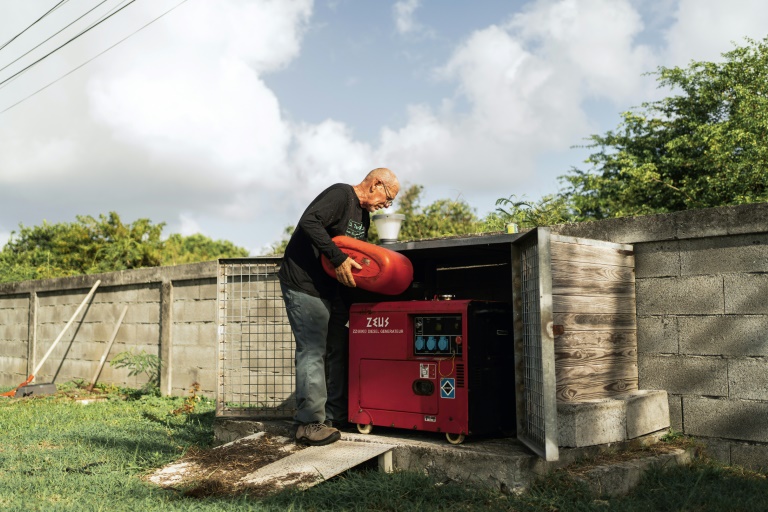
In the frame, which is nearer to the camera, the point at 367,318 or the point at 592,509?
the point at 592,509

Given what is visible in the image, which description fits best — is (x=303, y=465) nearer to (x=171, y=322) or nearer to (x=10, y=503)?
(x=10, y=503)

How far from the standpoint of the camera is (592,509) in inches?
137

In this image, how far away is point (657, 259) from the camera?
4781 millimetres

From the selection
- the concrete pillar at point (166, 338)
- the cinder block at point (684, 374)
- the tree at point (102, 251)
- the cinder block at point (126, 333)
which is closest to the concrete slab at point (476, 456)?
the cinder block at point (684, 374)

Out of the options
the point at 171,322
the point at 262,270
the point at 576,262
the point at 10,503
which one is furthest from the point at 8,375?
the point at 576,262

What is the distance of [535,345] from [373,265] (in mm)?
1185

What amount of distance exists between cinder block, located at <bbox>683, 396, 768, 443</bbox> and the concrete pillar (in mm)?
6331

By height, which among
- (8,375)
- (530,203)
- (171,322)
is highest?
(530,203)

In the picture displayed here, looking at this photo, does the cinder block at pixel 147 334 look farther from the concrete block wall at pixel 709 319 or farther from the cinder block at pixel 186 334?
the concrete block wall at pixel 709 319

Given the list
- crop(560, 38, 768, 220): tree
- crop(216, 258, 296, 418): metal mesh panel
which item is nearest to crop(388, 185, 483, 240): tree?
crop(560, 38, 768, 220): tree

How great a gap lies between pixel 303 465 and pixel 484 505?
3.92 feet

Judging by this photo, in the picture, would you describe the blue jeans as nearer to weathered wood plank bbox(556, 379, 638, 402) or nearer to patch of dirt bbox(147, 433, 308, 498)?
patch of dirt bbox(147, 433, 308, 498)

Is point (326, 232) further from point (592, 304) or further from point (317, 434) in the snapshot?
point (592, 304)

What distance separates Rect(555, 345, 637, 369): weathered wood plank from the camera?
14.0 ft
